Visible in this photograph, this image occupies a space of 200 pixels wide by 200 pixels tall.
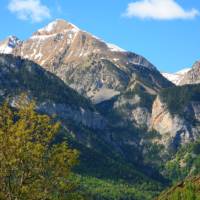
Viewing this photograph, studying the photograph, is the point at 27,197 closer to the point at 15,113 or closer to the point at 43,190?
the point at 43,190

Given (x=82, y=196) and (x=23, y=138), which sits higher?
(x=23, y=138)

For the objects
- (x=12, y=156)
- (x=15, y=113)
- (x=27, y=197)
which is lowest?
(x=27, y=197)

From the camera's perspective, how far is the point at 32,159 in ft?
177

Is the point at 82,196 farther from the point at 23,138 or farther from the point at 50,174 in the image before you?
the point at 23,138

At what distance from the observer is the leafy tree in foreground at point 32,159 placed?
176 ft

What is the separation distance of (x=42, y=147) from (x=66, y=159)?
3.51 meters

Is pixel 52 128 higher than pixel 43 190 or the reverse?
higher

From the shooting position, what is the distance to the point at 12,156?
5353 cm

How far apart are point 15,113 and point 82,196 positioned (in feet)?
30.8

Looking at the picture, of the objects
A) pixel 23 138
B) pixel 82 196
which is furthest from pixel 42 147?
pixel 82 196

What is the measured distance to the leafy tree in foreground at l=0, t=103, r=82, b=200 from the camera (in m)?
53.7

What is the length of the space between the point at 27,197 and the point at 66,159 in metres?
4.93

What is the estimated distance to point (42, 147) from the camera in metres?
53.6

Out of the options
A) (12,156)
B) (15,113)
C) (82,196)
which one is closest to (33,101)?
(15,113)
